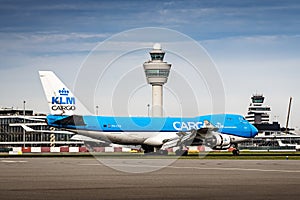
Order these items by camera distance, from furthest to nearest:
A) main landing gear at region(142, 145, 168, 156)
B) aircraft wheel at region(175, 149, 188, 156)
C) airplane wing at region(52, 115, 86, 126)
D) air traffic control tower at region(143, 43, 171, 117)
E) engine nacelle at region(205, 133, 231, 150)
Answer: air traffic control tower at region(143, 43, 171, 117) < main landing gear at region(142, 145, 168, 156) < engine nacelle at region(205, 133, 231, 150) < aircraft wheel at region(175, 149, 188, 156) < airplane wing at region(52, 115, 86, 126)

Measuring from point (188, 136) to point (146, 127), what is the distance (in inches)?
200

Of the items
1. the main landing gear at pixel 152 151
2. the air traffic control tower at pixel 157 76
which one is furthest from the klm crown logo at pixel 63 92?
the air traffic control tower at pixel 157 76

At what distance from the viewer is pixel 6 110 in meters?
189

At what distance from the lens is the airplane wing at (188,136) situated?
7362 cm

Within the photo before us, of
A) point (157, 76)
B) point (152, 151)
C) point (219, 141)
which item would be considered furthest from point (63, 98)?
point (157, 76)

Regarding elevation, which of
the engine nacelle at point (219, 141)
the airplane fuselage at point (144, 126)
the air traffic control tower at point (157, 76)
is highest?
the air traffic control tower at point (157, 76)

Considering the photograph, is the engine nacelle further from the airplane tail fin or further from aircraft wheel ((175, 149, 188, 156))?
the airplane tail fin

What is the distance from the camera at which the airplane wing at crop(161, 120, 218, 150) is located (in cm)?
7362

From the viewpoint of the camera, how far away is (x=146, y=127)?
74.8 metres

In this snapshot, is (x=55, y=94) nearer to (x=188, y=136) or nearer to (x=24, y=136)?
(x=188, y=136)

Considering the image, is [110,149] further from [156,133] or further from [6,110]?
[6,110]

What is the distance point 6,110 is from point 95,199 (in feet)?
578

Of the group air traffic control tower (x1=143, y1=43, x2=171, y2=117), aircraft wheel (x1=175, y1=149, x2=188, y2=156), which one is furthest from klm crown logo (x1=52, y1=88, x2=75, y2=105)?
air traffic control tower (x1=143, y1=43, x2=171, y2=117)

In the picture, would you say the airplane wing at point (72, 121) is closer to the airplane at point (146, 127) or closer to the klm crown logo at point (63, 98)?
the airplane at point (146, 127)
